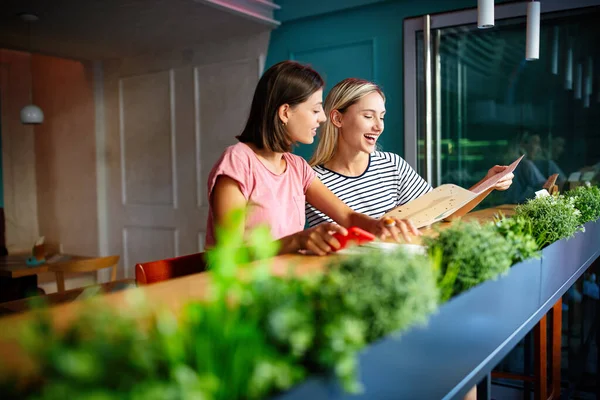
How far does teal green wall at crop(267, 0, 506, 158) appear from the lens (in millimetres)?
3551

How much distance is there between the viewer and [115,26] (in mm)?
3869

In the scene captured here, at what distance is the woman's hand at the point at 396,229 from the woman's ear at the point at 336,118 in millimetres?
1011

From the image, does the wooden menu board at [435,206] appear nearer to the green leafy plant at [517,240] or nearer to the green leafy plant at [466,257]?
the green leafy plant at [517,240]

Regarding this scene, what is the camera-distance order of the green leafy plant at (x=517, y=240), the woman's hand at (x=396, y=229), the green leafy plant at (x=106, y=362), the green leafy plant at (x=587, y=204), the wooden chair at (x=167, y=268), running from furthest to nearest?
the green leafy plant at (x=587, y=204) → the wooden chair at (x=167, y=268) → the woman's hand at (x=396, y=229) → the green leafy plant at (x=517, y=240) → the green leafy plant at (x=106, y=362)

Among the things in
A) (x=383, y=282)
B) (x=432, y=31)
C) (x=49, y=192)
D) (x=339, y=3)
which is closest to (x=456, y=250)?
(x=383, y=282)

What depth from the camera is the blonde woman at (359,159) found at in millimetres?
2207

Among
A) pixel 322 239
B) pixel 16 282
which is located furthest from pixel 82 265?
pixel 322 239

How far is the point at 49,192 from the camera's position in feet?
18.7

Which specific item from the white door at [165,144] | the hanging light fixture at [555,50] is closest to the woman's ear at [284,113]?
the hanging light fixture at [555,50]

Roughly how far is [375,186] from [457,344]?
4.58 feet

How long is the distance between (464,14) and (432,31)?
22 cm

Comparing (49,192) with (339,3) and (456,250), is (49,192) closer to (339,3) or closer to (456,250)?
(339,3)

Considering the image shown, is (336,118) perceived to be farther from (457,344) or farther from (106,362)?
(106,362)

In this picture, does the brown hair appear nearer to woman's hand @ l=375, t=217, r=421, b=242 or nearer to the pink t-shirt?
the pink t-shirt
